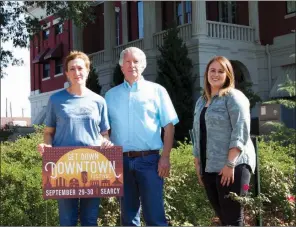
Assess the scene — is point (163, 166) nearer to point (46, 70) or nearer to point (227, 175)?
point (227, 175)

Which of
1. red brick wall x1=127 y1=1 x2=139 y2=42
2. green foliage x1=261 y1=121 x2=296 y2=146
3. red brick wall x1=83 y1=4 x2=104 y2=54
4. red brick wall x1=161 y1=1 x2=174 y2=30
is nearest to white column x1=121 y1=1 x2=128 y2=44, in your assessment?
red brick wall x1=127 y1=1 x2=139 y2=42

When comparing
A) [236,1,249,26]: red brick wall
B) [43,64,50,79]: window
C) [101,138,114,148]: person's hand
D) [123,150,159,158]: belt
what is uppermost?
[236,1,249,26]: red brick wall

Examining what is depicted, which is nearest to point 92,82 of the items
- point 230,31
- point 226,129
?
point 230,31

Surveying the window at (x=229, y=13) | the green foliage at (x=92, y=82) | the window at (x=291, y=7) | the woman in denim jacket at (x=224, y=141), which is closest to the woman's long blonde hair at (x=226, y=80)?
the woman in denim jacket at (x=224, y=141)

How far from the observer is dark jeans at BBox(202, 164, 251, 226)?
4.29m

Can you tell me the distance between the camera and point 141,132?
4598mm

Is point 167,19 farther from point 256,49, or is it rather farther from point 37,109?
point 37,109

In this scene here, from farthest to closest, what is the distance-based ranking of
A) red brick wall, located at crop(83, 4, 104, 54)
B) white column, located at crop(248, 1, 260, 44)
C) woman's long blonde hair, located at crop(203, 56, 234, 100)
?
red brick wall, located at crop(83, 4, 104, 54), white column, located at crop(248, 1, 260, 44), woman's long blonde hair, located at crop(203, 56, 234, 100)

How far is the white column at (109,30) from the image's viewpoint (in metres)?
26.5

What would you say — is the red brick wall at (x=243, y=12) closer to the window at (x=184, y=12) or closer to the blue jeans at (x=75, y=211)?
the window at (x=184, y=12)

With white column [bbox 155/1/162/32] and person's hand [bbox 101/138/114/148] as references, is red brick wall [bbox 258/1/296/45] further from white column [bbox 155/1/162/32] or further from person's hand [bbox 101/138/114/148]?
person's hand [bbox 101/138/114/148]

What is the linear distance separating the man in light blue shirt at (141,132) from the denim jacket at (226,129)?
17.3 inches

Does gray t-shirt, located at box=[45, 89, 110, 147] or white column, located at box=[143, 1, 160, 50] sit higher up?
white column, located at box=[143, 1, 160, 50]

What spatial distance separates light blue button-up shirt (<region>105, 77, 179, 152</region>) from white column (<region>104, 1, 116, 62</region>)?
72.4ft
